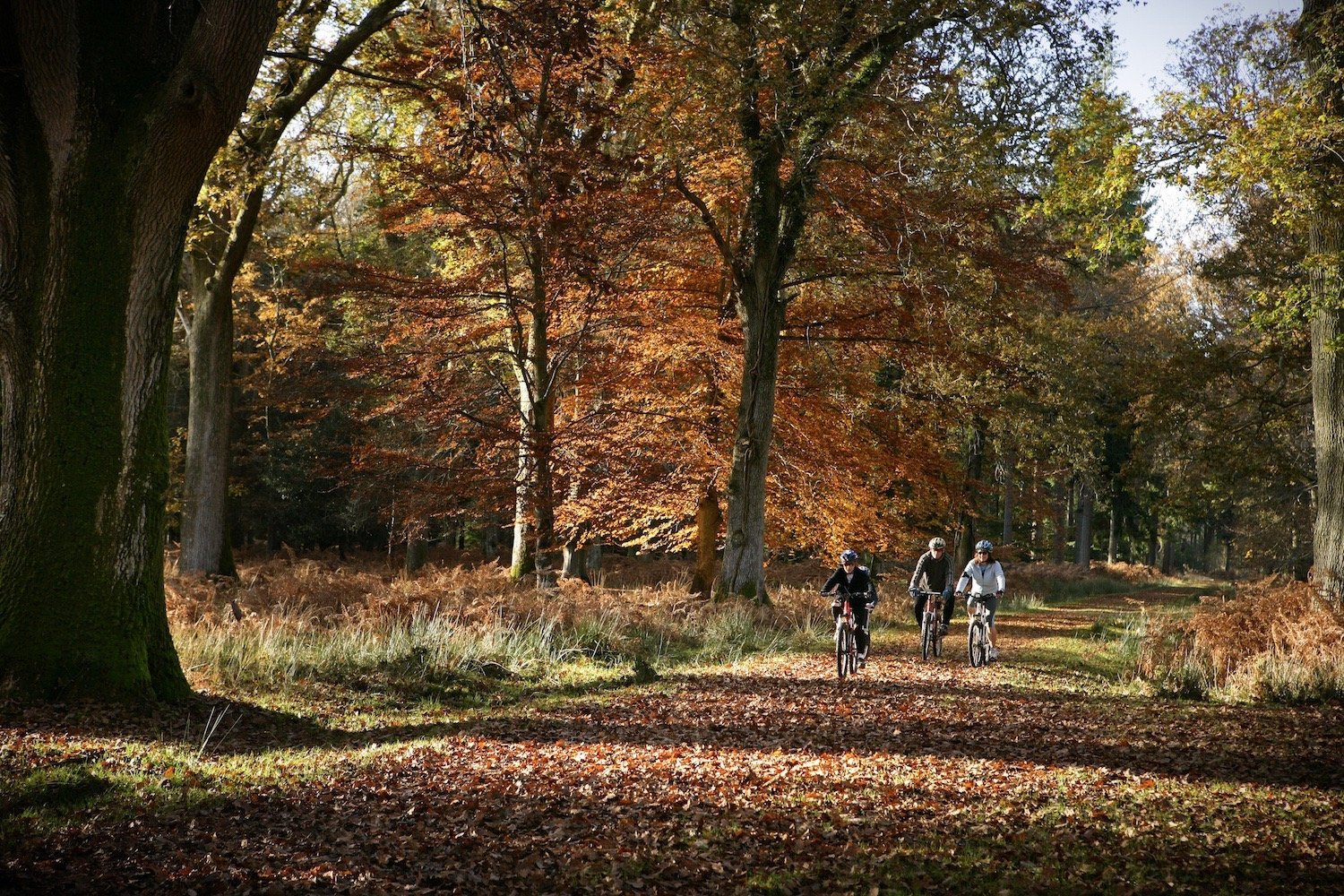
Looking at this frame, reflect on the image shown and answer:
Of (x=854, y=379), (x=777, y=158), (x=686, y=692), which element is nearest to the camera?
(x=686, y=692)

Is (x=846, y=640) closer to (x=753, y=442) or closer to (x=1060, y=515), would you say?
(x=753, y=442)

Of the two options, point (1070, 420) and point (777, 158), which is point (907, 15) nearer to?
point (777, 158)

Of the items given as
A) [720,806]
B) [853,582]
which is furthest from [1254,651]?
[720,806]

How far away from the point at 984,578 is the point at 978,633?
84 centimetres

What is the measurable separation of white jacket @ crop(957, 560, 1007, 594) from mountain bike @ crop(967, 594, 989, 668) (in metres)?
0.15

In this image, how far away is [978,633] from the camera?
15.5 meters

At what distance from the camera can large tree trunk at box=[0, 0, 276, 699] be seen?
827 cm

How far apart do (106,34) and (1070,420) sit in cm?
2749

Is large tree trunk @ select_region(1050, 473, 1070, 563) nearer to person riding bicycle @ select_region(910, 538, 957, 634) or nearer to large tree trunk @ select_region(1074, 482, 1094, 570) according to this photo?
large tree trunk @ select_region(1074, 482, 1094, 570)

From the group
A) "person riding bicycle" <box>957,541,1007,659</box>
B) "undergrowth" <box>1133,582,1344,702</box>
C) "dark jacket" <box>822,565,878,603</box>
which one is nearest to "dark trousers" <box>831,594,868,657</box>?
"dark jacket" <box>822,565,878,603</box>

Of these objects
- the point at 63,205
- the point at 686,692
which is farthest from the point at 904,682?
the point at 63,205

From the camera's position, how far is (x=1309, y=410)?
89.4 feet

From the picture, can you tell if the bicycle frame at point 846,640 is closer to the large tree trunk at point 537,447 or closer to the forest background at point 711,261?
the forest background at point 711,261

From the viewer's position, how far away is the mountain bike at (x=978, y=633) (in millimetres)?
15406
